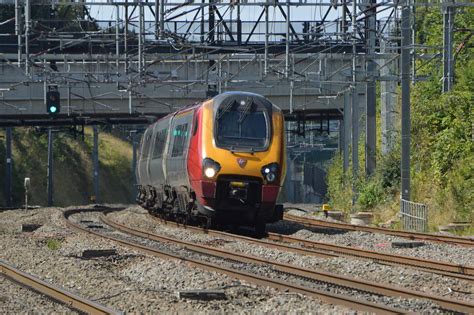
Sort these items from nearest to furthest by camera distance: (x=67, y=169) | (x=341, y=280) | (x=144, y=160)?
(x=341, y=280)
(x=144, y=160)
(x=67, y=169)

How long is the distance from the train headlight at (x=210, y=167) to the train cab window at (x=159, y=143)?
5.85m

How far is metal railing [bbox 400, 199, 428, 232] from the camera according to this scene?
26031mm

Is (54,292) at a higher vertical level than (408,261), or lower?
higher

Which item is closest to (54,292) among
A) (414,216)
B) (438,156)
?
(414,216)

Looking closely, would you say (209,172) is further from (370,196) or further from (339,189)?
(339,189)

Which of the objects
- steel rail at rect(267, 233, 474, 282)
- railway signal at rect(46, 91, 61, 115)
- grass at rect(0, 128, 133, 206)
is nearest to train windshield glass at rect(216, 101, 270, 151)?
steel rail at rect(267, 233, 474, 282)

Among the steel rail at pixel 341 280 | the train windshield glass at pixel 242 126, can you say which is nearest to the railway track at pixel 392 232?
the train windshield glass at pixel 242 126

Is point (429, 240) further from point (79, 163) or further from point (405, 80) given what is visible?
point (79, 163)

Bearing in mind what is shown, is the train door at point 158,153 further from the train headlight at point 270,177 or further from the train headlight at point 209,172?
the train headlight at point 270,177

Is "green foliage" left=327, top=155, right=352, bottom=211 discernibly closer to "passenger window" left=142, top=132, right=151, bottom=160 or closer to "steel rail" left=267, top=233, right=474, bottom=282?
"passenger window" left=142, top=132, right=151, bottom=160

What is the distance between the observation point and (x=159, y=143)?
29.6m

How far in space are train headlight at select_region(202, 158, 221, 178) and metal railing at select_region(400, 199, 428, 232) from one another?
6.35 meters

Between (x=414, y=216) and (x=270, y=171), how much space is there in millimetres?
5625

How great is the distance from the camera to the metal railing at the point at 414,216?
85.4ft
